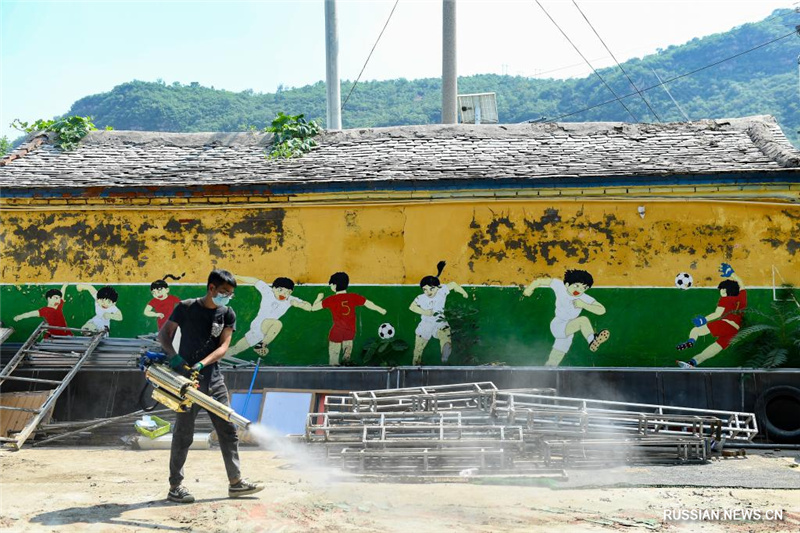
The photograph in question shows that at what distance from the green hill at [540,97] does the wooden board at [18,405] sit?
55889 millimetres

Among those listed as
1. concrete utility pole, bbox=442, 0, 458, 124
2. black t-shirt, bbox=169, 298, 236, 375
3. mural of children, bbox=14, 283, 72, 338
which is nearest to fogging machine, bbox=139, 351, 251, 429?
black t-shirt, bbox=169, 298, 236, 375

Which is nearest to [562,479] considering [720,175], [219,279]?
[219,279]

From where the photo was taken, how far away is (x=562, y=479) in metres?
9.57

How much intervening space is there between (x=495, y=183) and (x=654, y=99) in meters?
72.8

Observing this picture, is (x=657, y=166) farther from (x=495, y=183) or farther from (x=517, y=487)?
(x=517, y=487)

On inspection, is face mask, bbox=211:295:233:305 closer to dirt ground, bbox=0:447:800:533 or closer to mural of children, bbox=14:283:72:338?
dirt ground, bbox=0:447:800:533

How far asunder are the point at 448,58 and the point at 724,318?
41.1 feet

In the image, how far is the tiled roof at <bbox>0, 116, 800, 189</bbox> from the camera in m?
14.5

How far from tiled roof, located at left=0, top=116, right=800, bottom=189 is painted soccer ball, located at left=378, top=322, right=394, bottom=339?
2.40 m

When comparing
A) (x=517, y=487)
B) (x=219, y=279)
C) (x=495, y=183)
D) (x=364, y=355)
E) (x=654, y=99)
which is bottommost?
(x=517, y=487)

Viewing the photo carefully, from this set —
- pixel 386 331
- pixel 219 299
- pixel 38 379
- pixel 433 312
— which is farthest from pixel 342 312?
pixel 38 379

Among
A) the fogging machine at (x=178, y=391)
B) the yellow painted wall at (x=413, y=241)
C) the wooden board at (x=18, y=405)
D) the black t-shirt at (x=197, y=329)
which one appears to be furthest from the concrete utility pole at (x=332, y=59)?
the fogging machine at (x=178, y=391)

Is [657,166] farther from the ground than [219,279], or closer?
farther from the ground

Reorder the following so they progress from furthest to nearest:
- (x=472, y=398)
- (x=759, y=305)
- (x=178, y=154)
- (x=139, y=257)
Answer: (x=178, y=154), (x=139, y=257), (x=759, y=305), (x=472, y=398)
